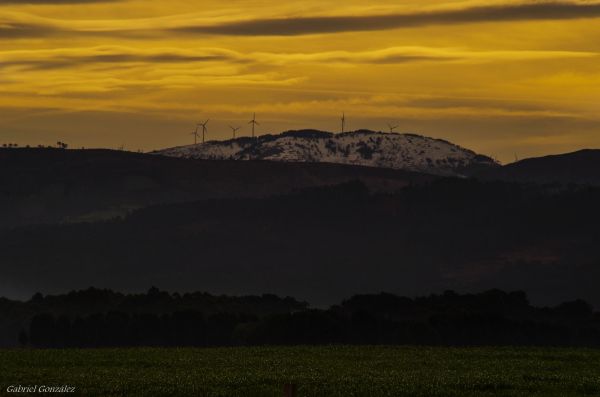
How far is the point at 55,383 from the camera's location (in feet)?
214

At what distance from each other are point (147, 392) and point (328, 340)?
91.9 meters

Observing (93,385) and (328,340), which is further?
(328,340)

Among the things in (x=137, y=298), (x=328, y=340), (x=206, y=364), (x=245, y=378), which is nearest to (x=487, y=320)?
(x=328, y=340)

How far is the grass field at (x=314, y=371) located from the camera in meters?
63.9

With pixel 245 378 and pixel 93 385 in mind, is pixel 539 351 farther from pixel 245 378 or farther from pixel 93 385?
pixel 93 385

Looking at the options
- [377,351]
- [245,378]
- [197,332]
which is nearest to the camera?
[245,378]

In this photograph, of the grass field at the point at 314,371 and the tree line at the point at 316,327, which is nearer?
the grass field at the point at 314,371
